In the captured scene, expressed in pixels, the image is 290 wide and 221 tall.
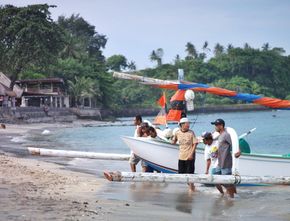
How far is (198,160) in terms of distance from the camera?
1303 centimetres

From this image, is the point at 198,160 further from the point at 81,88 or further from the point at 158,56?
the point at 158,56

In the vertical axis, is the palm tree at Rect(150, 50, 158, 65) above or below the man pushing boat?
above

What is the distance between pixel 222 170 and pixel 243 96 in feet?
10.1

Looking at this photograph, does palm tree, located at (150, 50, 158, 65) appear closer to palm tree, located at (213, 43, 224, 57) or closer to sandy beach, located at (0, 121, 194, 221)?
palm tree, located at (213, 43, 224, 57)

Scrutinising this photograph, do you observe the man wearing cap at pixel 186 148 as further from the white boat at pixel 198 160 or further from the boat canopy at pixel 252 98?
the boat canopy at pixel 252 98

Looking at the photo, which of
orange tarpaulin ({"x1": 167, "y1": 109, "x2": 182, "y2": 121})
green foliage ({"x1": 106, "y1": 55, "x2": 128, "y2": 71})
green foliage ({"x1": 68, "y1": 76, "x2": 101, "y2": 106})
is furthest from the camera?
green foliage ({"x1": 106, "y1": 55, "x2": 128, "y2": 71})

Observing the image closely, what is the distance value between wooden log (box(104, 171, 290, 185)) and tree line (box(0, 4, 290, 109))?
42.6 m

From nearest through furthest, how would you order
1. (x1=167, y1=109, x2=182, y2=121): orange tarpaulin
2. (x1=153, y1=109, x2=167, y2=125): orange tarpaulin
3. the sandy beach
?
the sandy beach < (x1=167, y1=109, x2=182, y2=121): orange tarpaulin < (x1=153, y1=109, x2=167, y2=125): orange tarpaulin

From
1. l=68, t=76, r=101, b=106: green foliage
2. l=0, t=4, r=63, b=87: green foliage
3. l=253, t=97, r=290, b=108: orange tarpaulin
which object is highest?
l=0, t=4, r=63, b=87: green foliage

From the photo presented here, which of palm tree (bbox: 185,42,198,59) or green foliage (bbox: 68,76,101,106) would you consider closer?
green foliage (bbox: 68,76,101,106)

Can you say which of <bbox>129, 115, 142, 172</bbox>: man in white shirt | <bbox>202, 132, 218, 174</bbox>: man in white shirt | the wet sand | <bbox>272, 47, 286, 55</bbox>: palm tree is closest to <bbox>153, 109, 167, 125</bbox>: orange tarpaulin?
<bbox>129, 115, 142, 172</bbox>: man in white shirt

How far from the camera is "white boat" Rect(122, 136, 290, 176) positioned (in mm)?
12820

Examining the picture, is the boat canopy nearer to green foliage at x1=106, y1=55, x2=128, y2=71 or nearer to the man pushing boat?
the man pushing boat

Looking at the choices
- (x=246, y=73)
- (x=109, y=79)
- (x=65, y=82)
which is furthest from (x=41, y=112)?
(x=246, y=73)
